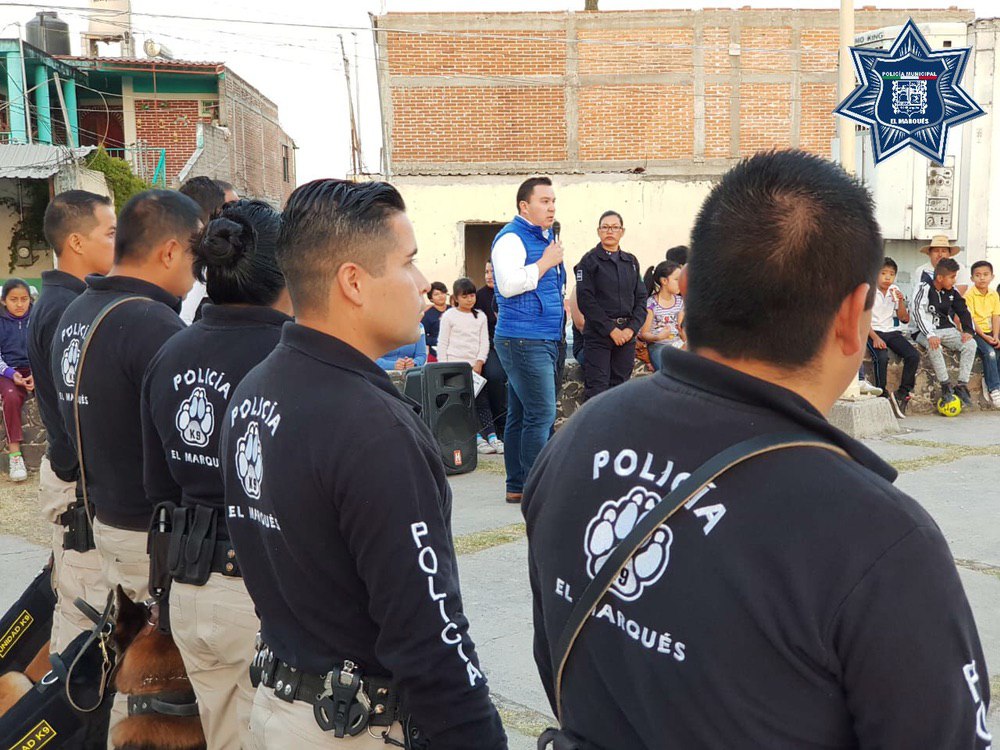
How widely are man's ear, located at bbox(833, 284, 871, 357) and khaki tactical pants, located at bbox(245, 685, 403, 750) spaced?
121 cm

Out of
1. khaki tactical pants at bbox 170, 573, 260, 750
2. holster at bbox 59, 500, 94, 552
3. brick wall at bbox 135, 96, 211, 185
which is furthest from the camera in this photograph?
brick wall at bbox 135, 96, 211, 185

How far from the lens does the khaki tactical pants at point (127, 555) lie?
3494 mm

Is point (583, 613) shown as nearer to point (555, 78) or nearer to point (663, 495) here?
point (663, 495)

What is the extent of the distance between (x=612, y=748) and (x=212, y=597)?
5.23ft

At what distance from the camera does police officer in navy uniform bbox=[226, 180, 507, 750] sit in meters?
1.98

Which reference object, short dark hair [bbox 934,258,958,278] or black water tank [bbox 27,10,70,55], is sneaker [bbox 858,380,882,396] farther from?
black water tank [bbox 27,10,70,55]

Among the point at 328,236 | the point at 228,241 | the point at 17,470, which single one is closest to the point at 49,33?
the point at 17,470

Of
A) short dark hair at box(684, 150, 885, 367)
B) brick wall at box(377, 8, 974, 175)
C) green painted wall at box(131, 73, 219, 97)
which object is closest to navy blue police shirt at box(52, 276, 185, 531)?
short dark hair at box(684, 150, 885, 367)

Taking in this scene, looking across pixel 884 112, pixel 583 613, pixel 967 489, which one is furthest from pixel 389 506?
pixel 884 112

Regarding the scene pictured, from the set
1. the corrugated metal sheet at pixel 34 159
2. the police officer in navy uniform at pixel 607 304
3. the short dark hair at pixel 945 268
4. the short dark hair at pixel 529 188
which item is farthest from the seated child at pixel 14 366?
the corrugated metal sheet at pixel 34 159

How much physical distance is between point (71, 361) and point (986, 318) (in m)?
10.7

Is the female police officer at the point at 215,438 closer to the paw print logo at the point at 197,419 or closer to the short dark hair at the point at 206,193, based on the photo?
the paw print logo at the point at 197,419

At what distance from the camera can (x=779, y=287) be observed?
1.39 meters

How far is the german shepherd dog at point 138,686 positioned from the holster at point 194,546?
0.39m
